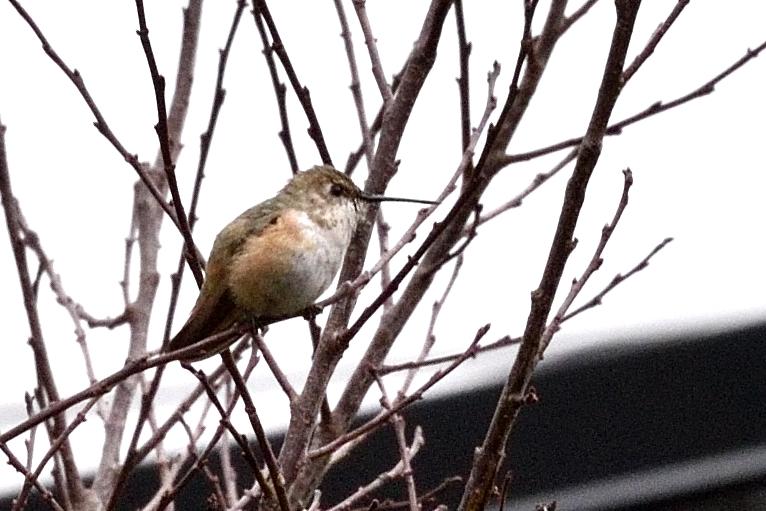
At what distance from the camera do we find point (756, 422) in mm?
6152

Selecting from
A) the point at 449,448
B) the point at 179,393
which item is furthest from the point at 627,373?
the point at 179,393

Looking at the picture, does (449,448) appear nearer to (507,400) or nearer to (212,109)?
(212,109)

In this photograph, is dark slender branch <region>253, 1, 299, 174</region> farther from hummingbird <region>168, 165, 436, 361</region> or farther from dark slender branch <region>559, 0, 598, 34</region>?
dark slender branch <region>559, 0, 598, 34</region>

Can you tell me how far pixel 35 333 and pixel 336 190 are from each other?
1111 mm

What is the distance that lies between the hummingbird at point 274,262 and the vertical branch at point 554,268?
1139 millimetres

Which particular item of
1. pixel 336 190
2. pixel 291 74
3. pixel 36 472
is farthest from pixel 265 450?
pixel 336 190

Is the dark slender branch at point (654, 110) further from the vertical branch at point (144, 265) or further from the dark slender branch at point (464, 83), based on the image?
the vertical branch at point (144, 265)

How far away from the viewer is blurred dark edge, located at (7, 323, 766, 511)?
6.11 m

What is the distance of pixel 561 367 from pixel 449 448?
0.68 metres

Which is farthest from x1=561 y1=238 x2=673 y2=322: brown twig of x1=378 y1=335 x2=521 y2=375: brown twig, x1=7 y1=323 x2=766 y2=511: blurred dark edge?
x1=7 y1=323 x2=766 y2=511: blurred dark edge

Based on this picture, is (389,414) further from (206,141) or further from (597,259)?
A: (206,141)

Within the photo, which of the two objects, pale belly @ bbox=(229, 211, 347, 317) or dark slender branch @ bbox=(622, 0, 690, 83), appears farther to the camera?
pale belly @ bbox=(229, 211, 347, 317)

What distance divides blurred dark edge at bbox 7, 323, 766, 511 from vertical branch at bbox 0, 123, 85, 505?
6.40 ft

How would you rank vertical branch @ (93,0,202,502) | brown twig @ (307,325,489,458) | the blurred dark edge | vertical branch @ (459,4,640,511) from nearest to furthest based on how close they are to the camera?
1. vertical branch @ (459,4,640,511)
2. brown twig @ (307,325,489,458)
3. vertical branch @ (93,0,202,502)
4. the blurred dark edge
